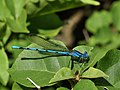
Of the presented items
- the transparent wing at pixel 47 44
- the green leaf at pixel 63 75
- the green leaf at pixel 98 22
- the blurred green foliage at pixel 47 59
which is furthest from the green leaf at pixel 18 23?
the green leaf at pixel 98 22

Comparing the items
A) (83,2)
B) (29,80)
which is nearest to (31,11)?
(83,2)

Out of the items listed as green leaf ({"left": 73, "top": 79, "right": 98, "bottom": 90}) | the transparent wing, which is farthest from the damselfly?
green leaf ({"left": 73, "top": 79, "right": 98, "bottom": 90})

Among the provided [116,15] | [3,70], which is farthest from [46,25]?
[116,15]

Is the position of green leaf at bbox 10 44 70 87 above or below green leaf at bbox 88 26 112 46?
above

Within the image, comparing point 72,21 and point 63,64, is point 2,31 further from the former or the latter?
point 72,21

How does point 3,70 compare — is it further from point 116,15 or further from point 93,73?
point 116,15

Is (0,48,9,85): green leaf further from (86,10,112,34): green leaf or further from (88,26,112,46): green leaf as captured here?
(86,10,112,34): green leaf
